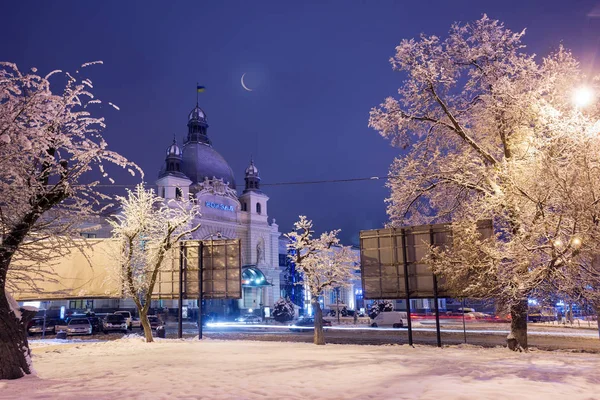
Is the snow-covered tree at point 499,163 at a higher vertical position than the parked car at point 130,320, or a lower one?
higher

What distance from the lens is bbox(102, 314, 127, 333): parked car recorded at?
117 feet

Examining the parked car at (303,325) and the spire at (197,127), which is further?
the spire at (197,127)

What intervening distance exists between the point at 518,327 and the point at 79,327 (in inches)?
1107

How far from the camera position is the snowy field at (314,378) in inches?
306

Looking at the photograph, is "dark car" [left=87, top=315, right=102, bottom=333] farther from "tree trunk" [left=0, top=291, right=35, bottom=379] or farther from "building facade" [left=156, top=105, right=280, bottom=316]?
"building facade" [left=156, top=105, right=280, bottom=316]

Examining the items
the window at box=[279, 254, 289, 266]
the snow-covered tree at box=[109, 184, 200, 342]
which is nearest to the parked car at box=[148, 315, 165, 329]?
the snow-covered tree at box=[109, 184, 200, 342]

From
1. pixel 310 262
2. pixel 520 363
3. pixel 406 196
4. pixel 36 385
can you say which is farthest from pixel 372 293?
pixel 36 385

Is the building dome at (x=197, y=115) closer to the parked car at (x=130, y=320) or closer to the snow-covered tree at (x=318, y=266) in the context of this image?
the parked car at (x=130, y=320)

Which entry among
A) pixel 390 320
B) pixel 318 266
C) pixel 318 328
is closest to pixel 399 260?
pixel 318 328

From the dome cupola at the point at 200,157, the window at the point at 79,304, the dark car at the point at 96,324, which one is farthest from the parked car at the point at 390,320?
the dome cupola at the point at 200,157

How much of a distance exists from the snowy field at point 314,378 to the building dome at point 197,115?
88735 mm

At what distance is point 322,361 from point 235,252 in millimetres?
13026

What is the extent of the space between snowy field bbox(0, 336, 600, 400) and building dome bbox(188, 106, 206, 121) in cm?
8874

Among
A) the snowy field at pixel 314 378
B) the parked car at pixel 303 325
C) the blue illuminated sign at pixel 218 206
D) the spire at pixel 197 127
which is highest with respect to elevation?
the spire at pixel 197 127
